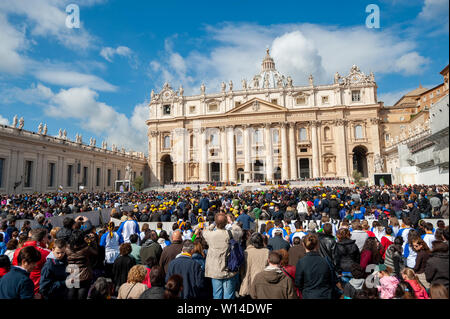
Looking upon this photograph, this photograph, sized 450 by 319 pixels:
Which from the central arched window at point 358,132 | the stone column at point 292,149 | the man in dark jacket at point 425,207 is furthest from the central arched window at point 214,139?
the man in dark jacket at point 425,207

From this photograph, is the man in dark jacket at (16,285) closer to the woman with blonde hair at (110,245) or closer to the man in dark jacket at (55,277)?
the man in dark jacket at (55,277)

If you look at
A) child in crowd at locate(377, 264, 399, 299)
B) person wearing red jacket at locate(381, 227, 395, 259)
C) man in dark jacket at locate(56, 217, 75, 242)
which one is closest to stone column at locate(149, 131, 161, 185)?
man in dark jacket at locate(56, 217, 75, 242)

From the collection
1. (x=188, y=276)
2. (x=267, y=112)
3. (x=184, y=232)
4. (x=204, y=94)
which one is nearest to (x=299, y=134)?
(x=267, y=112)

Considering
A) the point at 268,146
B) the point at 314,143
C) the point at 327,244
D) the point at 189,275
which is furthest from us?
the point at 268,146

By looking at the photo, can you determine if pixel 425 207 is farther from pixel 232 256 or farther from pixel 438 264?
pixel 232 256

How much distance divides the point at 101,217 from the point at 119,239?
9.09m

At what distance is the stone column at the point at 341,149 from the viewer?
46688 millimetres

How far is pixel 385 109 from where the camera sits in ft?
161

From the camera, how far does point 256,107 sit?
49781mm

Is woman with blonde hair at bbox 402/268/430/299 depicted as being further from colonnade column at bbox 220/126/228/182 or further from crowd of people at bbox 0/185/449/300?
colonnade column at bbox 220/126/228/182

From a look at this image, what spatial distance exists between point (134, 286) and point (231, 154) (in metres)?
47.2

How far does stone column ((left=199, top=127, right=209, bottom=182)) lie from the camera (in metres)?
51.1

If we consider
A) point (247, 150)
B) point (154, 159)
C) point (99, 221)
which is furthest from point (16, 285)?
point (154, 159)

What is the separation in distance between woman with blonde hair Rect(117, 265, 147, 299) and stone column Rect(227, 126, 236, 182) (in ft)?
152
